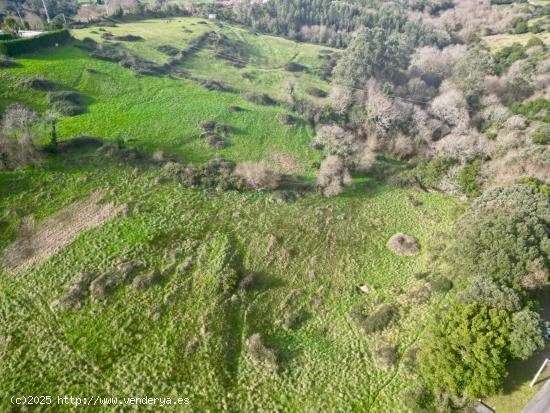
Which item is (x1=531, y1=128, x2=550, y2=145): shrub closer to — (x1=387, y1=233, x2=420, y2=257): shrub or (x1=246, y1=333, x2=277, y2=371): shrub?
(x1=387, y1=233, x2=420, y2=257): shrub

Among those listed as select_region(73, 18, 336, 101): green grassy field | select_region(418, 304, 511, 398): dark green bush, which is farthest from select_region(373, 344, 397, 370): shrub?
select_region(73, 18, 336, 101): green grassy field

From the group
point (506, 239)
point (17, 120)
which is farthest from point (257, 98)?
point (506, 239)

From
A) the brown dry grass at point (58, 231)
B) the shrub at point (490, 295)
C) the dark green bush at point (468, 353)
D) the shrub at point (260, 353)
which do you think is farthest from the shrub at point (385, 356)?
the brown dry grass at point (58, 231)

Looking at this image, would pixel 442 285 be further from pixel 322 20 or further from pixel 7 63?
pixel 322 20

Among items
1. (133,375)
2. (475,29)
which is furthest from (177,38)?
(475,29)

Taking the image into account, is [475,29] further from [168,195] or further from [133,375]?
[133,375]

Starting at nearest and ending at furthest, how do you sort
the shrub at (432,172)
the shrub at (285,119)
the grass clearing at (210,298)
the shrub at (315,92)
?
1. the grass clearing at (210,298)
2. the shrub at (432,172)
3. the shrub at (285,119)
4. the shrub at (315,92)

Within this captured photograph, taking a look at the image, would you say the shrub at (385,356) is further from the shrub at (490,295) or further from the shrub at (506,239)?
the shrub at (506,239)
